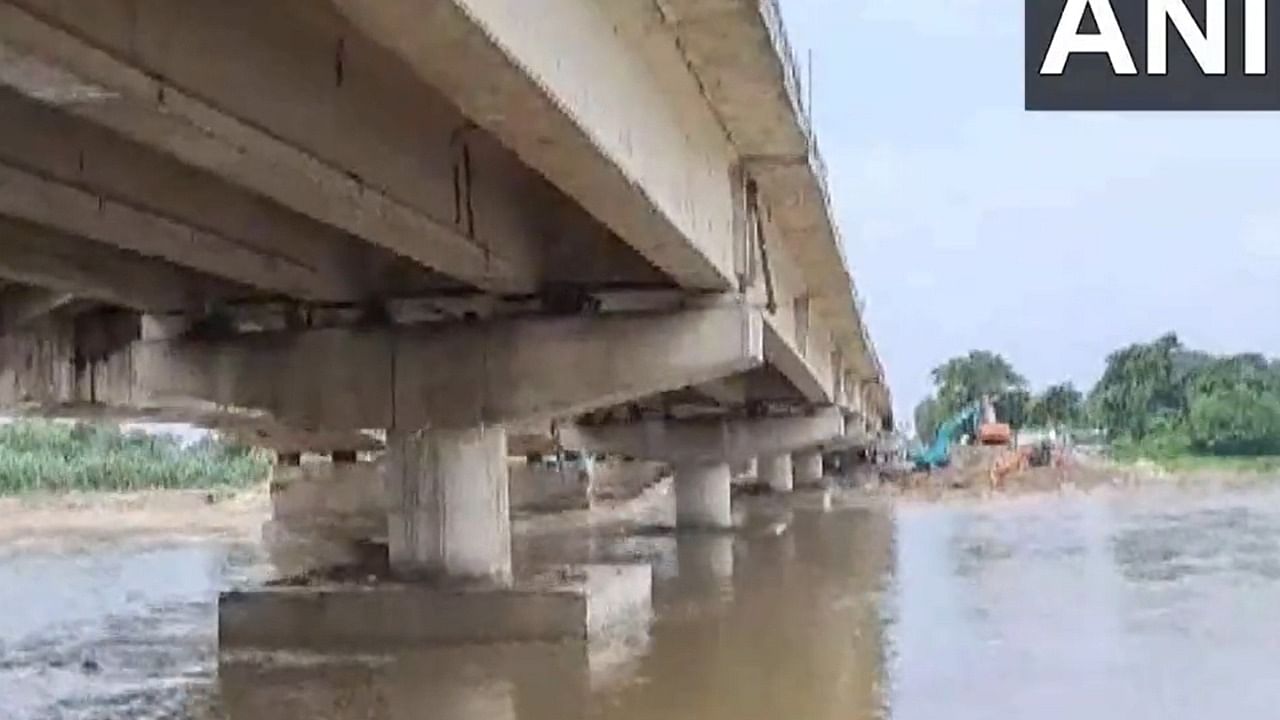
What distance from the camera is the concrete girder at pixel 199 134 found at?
821 centimetres

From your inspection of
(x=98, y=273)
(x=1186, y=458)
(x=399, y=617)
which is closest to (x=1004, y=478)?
(x=1186, y=458)

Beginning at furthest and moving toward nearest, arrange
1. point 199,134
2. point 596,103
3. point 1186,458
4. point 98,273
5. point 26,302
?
point 1186,458, point 26,302, point 98,273, point 596,103, point 199,134

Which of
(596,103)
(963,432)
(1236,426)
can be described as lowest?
(1236,426)

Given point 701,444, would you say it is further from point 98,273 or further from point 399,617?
point 98,273

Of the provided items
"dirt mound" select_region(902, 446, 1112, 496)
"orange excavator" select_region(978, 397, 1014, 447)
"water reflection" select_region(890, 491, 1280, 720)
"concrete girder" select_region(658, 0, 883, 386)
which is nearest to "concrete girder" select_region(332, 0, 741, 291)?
"concrete girder" select_region(658, 0, 883, 386)

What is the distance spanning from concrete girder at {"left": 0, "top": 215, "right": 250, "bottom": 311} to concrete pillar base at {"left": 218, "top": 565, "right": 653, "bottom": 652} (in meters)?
3.20

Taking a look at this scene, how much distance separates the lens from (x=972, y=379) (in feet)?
576

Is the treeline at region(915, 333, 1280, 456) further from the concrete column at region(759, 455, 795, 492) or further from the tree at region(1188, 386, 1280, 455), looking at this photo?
the concrete column at region(759, 455, 795, 492)

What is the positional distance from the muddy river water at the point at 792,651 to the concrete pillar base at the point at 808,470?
138 feet

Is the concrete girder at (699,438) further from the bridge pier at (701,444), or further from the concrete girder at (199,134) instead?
the concrete girder at (199,134)

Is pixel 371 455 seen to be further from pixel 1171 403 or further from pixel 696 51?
pixel 1171 403

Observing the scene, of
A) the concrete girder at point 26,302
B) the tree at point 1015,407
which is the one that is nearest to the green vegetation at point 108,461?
the tree at point 1015,407

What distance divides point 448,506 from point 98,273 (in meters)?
4.58

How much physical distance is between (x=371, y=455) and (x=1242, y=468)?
51.0m
